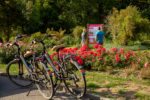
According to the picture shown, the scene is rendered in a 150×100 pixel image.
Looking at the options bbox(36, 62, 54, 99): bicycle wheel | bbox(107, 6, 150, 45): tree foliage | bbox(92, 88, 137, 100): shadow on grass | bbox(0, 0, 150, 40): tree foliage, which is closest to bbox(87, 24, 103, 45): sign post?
bbox(107, 6, 150, 45): tree foliage

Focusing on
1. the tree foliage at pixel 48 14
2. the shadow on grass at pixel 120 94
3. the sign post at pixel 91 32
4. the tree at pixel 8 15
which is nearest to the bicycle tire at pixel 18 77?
the shadow on grass at pixel 120 94

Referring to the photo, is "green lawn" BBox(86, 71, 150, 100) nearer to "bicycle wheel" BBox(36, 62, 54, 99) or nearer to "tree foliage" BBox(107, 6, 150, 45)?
"bicycle wheel" BBox(36, 62, 54, 99)

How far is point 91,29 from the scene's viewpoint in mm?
13156

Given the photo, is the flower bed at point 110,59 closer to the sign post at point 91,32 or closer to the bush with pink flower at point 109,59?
the bush with pink flower at point 109,59

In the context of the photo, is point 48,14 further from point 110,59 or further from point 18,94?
point 18,94

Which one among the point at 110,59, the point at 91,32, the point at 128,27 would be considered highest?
the point at 128,27

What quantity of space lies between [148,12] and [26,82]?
408 cm

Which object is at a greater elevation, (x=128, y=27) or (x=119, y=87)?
(x=128, y=27)

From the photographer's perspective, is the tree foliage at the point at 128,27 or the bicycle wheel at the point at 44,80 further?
the tree foliage at the point at 128,27

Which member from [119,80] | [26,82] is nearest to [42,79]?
[26,82]

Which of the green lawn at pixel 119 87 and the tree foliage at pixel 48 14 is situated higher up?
the tree foliage at pixel 48 14

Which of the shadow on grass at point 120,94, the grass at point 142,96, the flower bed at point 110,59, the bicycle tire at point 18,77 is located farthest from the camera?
the flower bed at point 110,59

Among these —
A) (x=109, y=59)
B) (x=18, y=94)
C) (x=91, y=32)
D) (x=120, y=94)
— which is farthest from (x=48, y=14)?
(x=120, y=94)

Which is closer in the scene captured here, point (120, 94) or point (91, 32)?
point (120, 94)
